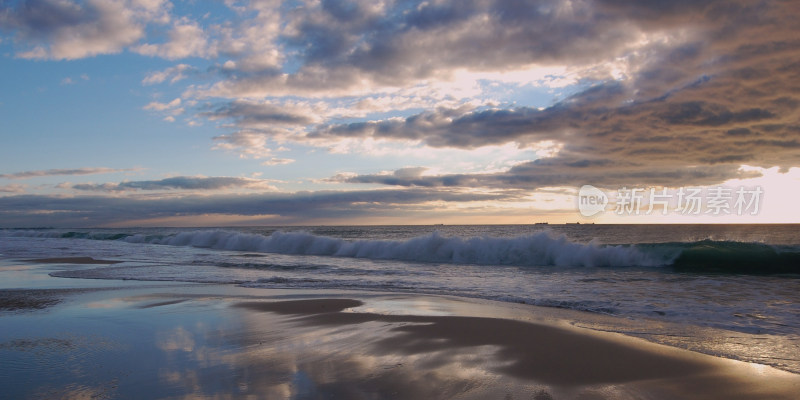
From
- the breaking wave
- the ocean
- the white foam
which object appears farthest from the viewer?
the white foam

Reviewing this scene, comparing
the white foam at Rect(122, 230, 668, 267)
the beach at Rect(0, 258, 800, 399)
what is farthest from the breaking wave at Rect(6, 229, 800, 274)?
the beach at Rect(0, 258, 800, 399)

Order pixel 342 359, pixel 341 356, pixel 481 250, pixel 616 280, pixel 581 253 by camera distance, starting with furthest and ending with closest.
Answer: pixel 481 250 < pixel 581 253 < pixel 616 280 < pixel 341 356 < pixel 342 359

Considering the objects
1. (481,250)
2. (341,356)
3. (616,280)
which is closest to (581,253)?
(481,250)

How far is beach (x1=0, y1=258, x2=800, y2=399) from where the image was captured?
4.15m

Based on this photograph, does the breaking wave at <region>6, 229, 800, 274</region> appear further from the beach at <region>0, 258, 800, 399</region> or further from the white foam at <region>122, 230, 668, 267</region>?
the beach at <region>0, 258, 800, 399</region>

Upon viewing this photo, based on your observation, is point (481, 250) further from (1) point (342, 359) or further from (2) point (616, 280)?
(1) point (342, 359)

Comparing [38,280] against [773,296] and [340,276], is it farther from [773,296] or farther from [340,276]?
[773,296]

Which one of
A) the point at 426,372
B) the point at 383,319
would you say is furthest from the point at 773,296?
the point at 426,372

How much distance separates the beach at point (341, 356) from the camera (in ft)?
13.6

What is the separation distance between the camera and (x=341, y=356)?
17.1ft

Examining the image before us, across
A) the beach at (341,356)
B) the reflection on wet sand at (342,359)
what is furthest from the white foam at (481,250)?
the reflection on wet sand at (342,359)

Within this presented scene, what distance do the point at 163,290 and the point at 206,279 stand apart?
280 centimetres

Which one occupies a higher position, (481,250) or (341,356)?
(341,356)

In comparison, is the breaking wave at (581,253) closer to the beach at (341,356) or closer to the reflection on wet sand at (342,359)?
the beach at (341,356)
